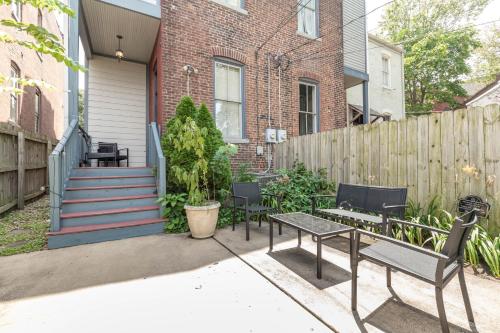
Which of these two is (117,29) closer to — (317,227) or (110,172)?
(110,172)

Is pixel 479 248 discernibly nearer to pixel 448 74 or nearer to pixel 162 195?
pixel 162 195

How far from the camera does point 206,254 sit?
3.24m

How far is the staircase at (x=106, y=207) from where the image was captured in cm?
366

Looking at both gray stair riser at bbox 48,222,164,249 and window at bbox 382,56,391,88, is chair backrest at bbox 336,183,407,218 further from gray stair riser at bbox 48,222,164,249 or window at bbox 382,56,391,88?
window at bbox 382,56,391,88

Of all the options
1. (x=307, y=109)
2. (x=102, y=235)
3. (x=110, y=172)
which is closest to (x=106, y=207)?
(x=102, y=235)

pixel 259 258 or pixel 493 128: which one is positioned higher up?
pixel 493 128

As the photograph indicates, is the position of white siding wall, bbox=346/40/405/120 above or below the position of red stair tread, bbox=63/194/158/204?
above

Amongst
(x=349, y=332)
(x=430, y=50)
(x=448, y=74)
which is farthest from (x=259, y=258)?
(x=448, y=74)

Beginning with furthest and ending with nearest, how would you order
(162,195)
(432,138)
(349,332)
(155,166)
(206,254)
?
(155,166) → (162,195) → (432,138) → (206,254) → (349,332)

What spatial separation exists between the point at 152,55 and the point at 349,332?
307 inches

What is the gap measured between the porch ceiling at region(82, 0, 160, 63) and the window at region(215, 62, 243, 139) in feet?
6.03

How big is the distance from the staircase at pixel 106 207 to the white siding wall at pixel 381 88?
359 inches

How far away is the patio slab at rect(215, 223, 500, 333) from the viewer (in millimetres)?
1841

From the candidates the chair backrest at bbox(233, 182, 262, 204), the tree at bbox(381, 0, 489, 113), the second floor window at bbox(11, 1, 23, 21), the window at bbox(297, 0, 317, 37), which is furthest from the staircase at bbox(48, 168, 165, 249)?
the tree at bbox(381, 0, 489, 113)
